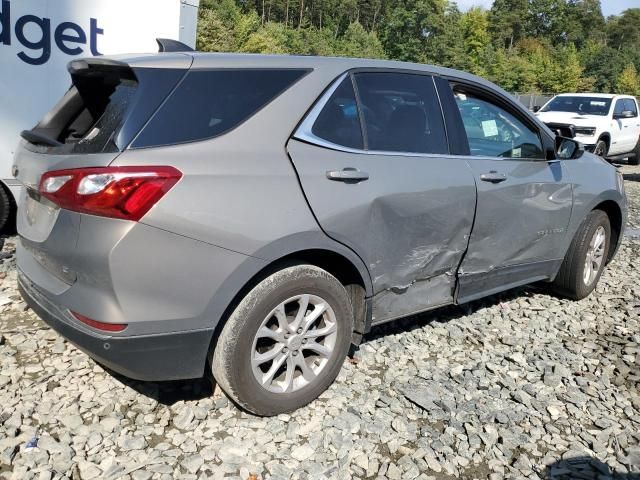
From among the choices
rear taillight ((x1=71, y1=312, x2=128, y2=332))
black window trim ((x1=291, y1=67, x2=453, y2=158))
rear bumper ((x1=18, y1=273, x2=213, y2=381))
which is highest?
black window trim ((x1=291, y1=67, x2=453, y2=158))

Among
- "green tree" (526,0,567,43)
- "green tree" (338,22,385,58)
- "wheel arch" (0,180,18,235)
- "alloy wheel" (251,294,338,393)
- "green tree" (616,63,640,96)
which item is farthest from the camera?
"green tree" (526,0,567,43)

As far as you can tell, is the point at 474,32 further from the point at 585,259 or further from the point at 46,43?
the point at 46,43

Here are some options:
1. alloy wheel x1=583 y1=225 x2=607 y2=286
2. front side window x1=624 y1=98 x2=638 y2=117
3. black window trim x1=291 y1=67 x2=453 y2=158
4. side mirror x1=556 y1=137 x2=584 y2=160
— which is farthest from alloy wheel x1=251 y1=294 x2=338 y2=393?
front side window x1=624 y1=98 x2=638 y2=117

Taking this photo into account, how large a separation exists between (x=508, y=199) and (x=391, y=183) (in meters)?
1.10

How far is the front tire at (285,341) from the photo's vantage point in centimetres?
259

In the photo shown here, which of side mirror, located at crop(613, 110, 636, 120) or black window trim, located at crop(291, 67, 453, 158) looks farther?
side mirror, located at crop(613, 110, 636, 120)

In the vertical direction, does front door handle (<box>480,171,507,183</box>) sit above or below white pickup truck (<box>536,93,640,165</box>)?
above

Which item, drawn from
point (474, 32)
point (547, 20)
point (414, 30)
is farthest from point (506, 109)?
point (547, 20)

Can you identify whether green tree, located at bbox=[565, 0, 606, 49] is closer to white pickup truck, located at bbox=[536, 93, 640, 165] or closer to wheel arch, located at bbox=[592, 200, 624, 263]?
white pickup truck, located at bbox=[536, 93, 640, 165]

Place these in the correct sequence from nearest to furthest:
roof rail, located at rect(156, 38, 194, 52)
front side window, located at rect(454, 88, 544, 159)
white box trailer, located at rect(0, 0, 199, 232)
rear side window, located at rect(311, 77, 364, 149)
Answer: rear side window, located at rect(311, 77, 364, 149) → roof rail, located at rect(156, 38, 194, 52) → front side window, located at rect(454, 88, 544, 159) → white box trailer, located at rect(0, 0, 199, 232)

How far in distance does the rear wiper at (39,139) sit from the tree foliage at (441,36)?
106ft

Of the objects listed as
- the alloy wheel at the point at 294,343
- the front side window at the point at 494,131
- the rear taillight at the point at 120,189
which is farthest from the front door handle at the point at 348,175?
the front side window at the point at 494,131

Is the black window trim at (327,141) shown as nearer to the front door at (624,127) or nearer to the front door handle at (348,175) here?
the front door handle at (348,175)

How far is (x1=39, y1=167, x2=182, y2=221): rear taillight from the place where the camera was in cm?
226
